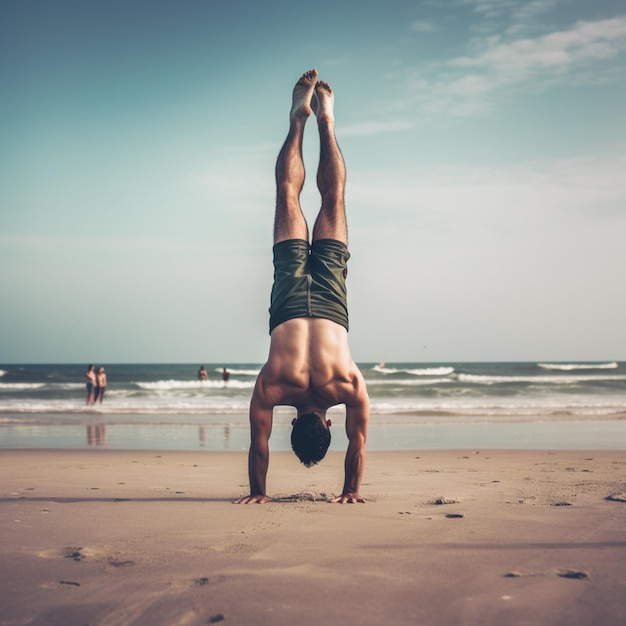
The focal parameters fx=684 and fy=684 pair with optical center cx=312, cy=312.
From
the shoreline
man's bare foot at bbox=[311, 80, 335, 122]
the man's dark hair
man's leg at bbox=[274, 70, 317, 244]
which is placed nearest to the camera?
the man's dark hair

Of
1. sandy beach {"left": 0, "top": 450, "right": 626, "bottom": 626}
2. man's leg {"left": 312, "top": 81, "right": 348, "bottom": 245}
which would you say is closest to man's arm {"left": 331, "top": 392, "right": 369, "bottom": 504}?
sandy beach {"left": 0, "top": 450, "right": 626, "bottom": 626}

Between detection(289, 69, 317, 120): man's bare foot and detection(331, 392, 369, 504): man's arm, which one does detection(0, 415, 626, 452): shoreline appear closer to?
detection(331, 392, 369, 504): man's arm

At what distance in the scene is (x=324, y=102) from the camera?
729 centimetres

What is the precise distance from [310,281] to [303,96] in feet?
7.17

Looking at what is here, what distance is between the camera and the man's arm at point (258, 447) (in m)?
5.77

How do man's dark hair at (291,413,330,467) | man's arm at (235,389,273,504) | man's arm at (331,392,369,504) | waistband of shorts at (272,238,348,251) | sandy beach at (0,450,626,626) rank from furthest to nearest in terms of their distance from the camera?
waistband of shorts at (272,238,348,251) → man's arm at (331,392,369,504) → man's arm at (235,389,273,504) → man's dark hair at (291,413,330,467) → sandy beach at (0,450,626,626)

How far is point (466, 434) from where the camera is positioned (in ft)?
45.2

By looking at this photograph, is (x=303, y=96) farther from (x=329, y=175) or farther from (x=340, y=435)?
(x=340, y=435)

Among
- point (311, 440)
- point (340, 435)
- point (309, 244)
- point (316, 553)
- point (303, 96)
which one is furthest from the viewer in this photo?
point (340, 435)

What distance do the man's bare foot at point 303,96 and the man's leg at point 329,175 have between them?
0.76 ft

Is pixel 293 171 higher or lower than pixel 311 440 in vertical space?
higher

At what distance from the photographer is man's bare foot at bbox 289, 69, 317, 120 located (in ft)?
23.1

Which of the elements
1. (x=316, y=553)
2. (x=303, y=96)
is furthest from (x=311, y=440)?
(x=303, y=96)

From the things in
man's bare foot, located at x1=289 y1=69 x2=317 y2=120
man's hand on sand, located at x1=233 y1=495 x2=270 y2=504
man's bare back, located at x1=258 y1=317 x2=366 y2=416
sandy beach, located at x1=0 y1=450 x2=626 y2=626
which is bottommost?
man's hand on sand, located at x1=233 y1=495 x2=270 y2=504
